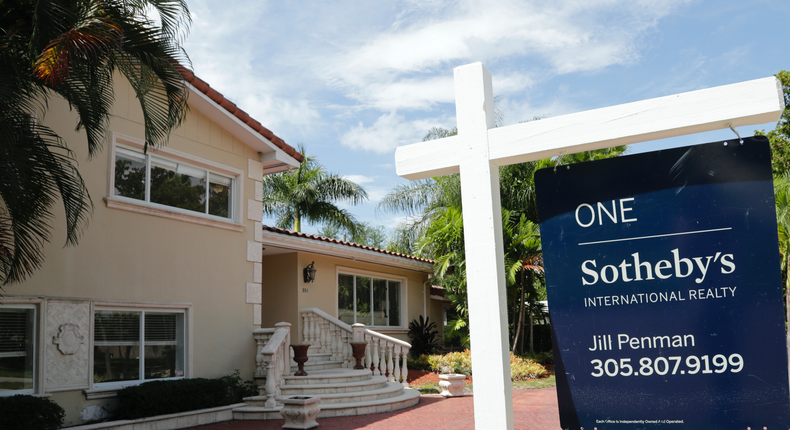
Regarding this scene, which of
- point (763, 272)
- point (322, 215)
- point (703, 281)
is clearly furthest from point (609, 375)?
point (322, 215)

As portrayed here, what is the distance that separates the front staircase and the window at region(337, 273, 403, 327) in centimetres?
196

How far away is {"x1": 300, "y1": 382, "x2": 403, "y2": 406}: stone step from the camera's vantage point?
10539 millimetres

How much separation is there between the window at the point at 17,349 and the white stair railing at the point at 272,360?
3.49 m

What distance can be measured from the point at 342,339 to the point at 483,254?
11.4 metres

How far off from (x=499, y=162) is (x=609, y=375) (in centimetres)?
99

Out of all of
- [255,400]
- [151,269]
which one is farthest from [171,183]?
[255,400]

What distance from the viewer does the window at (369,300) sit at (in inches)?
620

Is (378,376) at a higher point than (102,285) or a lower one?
lower

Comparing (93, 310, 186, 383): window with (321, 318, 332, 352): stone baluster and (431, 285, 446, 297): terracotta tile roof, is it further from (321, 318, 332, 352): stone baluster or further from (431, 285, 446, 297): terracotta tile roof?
(431, 285, 446, 297): terracotta tile roof

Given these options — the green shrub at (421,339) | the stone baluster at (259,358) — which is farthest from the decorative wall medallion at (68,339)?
the green shrub at (421,339)

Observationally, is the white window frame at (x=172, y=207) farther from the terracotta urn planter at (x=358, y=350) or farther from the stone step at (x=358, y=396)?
the stone step at (x=358, y=396)

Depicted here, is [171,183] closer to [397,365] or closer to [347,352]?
[347,352]

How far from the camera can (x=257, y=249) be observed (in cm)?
1176

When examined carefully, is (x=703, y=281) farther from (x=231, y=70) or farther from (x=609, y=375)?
(x=231, y=70)
